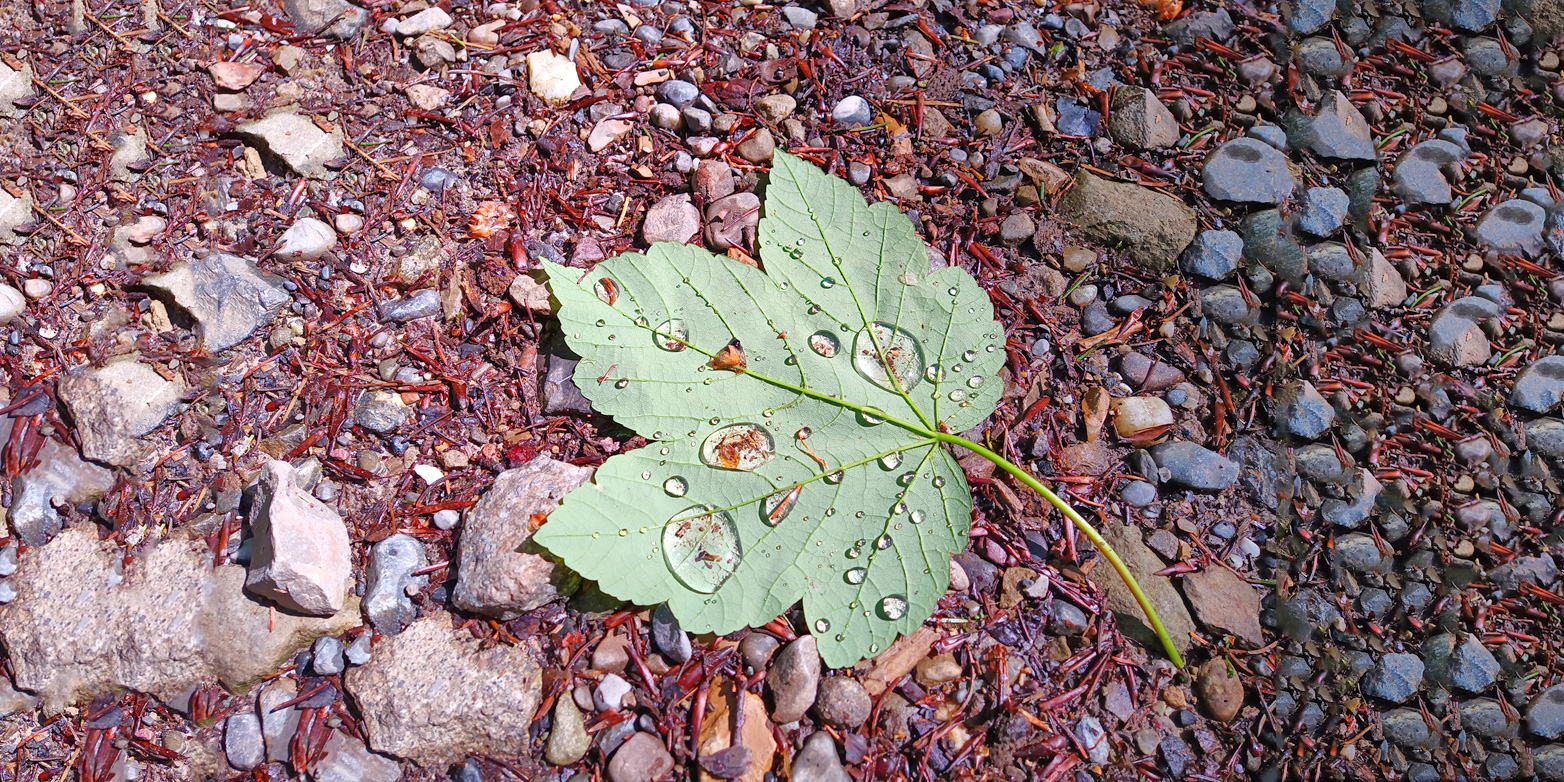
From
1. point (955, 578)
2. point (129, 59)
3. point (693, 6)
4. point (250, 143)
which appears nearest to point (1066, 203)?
point (955, 578)

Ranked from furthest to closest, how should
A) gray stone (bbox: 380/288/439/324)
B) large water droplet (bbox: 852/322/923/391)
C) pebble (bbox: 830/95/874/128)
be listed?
pebble (bbox: 830/95/874/128) < gray stone (bbox: 380/288/439/324) < large water droplet (bbox: 852/322/923/391)

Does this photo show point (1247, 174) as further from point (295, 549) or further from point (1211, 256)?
point (295, 549)

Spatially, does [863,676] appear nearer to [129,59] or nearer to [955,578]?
[955,578]

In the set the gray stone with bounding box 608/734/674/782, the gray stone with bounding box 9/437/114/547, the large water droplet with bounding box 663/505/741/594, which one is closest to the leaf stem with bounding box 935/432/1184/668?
the large water droplet with bounding box 663/505/741/594

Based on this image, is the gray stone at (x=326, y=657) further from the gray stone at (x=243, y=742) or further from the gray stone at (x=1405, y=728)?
the gray stone at (x=1405, y=728)

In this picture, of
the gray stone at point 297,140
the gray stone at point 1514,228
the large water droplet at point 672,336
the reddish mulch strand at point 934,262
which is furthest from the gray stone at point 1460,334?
the gray stone at point 297,140

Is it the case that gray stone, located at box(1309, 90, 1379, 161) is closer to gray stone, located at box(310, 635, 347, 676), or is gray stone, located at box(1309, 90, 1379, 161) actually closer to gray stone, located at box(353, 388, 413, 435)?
gray stone, located at box(353, 388, 413, 435)

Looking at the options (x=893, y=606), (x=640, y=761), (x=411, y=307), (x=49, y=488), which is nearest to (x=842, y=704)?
(x=893, y=606)
